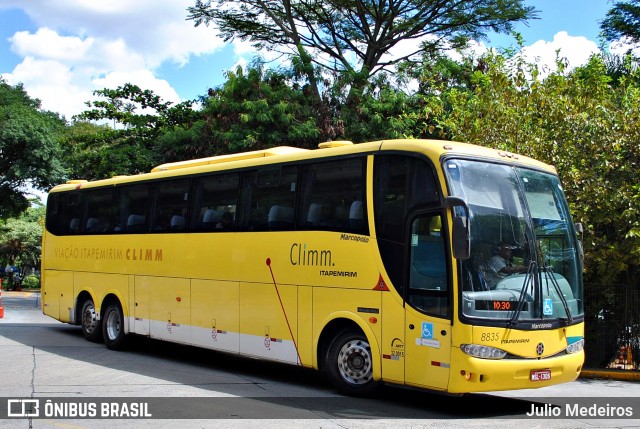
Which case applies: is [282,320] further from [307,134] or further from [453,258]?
[307,134]

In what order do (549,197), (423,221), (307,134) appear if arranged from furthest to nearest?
(307,134), (549,197), (423,221)

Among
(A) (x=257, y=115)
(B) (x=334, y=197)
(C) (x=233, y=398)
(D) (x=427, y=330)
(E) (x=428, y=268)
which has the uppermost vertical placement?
(A) (x=257, y=115)

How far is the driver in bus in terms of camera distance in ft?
29.3

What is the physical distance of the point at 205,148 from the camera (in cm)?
2348

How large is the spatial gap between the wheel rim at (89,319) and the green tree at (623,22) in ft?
80.7

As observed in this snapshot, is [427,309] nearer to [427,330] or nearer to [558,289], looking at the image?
[427,330]

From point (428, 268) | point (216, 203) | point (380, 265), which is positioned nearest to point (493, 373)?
point (428, 268)

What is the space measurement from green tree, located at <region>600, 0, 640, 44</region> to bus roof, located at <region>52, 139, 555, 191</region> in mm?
23458

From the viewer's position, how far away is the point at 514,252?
9.12m

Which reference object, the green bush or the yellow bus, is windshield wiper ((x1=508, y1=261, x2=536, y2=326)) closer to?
the yellow bus

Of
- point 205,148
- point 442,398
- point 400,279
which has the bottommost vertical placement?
point 442,398

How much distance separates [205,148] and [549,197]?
15.1 metres

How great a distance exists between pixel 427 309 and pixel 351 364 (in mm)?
1720

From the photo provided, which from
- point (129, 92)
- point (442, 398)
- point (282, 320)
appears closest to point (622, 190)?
point (442, 398)
